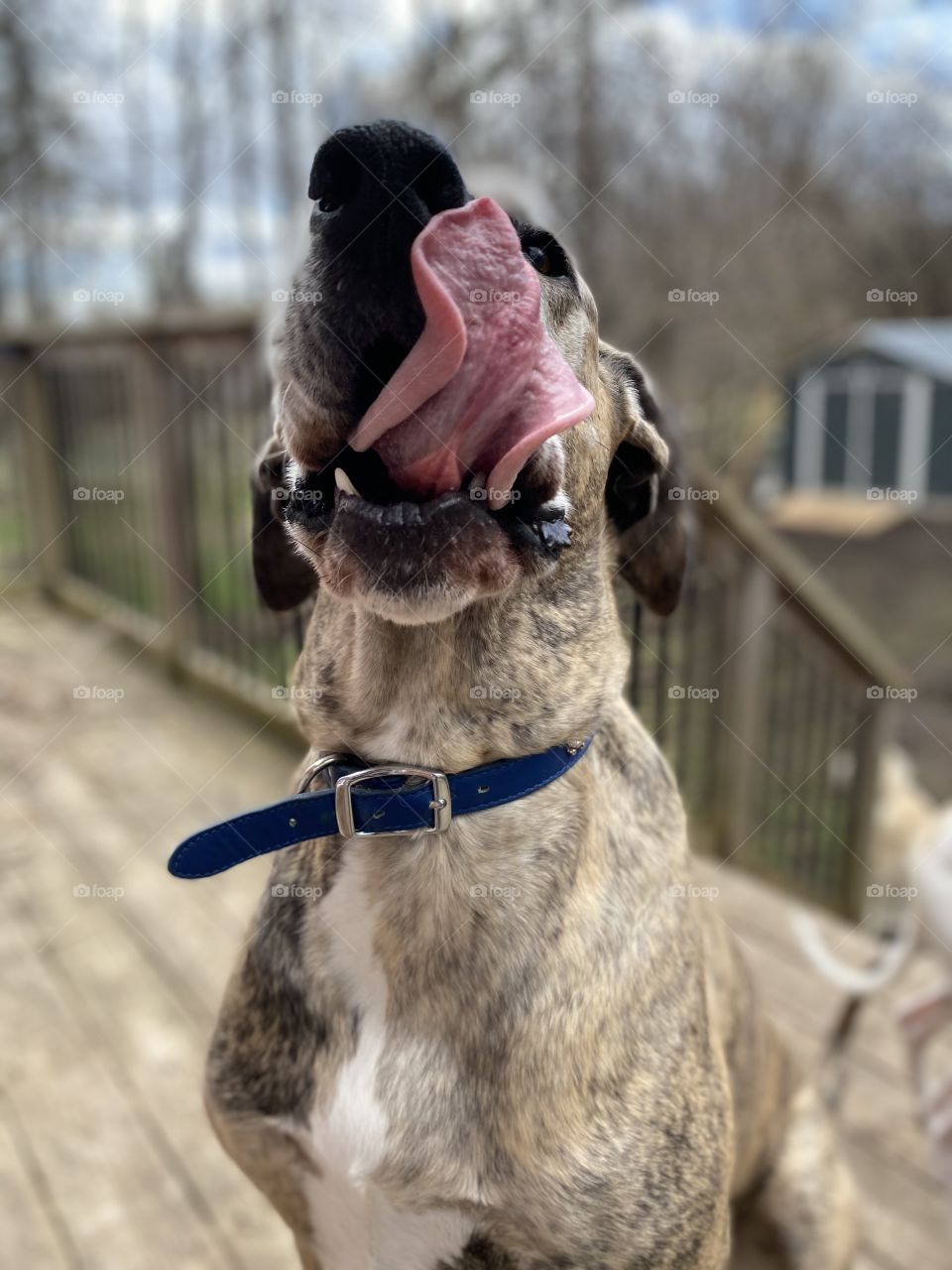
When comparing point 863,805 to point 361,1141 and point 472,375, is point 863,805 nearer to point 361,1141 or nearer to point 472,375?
point 361,1141

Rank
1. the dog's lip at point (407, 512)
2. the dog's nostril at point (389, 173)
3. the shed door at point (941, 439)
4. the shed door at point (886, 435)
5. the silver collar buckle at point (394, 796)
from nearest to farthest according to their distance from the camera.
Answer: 1. the dog's nostril at point (389, 173)
2. the dog's lip at point (407, 512)
3. the silver collar buckle at point (394, 796)
4. the shed door at point (941, 439)
5. the shed door at point (886, 435)

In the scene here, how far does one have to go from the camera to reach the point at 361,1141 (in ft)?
3.52

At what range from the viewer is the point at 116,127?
4.12m

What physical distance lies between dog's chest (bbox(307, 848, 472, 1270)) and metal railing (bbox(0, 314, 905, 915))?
3.67 ft

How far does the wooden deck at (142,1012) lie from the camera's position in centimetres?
186

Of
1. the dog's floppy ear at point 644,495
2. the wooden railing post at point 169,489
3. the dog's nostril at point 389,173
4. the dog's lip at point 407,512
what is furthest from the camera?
the wooden railing post at point 169,489

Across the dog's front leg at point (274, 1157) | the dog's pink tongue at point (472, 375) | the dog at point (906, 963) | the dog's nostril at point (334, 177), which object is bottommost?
the dog at point (906, 963)

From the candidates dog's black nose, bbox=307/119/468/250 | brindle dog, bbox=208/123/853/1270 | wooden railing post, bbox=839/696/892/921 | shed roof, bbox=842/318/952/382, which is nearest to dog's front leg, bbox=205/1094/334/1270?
brindle dog, bbox=208/123/853/1270

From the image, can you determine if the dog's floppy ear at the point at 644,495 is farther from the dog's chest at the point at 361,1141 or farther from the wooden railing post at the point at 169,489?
the wooden railing post at the point at 169,489

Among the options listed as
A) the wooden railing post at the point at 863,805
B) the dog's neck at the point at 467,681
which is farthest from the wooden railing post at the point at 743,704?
the dog's neck at the point at 467,681

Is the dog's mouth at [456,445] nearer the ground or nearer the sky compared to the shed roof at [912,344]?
nearer the sky

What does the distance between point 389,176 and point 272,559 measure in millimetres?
662

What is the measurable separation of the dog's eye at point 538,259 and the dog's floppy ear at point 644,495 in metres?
0.19

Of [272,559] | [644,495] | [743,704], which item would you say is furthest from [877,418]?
[272,559]
